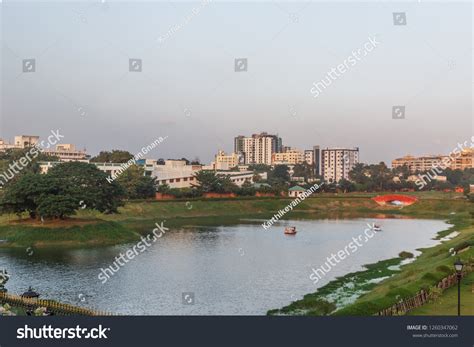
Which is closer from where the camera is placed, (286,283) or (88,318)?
(88,318)

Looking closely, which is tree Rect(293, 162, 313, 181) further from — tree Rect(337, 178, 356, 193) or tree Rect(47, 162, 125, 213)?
tree Rect(47, 162, 125, 213)

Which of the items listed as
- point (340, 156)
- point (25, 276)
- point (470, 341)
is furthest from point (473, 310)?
point (340, 156)

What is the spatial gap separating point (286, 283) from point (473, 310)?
13.3 m

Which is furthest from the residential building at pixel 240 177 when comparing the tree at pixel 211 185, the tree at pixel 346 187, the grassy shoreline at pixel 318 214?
the tree at pixel 211 185

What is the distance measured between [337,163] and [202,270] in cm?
15950

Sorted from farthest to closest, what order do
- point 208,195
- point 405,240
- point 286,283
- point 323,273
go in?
point 208,195
point 405,240
point 323,273
point 286,283

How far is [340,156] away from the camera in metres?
190

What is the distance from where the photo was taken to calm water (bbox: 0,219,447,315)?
91.3ft

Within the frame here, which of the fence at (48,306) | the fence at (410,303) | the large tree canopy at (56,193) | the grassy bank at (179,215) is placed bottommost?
the grassy bank at (179,215)

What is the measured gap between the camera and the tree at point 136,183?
266 feet

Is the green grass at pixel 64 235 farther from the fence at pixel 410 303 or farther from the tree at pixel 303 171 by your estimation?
the tree at pixel 303 171

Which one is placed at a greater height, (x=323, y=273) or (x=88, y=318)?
(x=88, y=318)

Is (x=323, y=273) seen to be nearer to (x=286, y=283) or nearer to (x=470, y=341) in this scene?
(x=286, y=283)

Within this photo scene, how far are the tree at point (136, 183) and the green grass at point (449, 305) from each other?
6032cm
